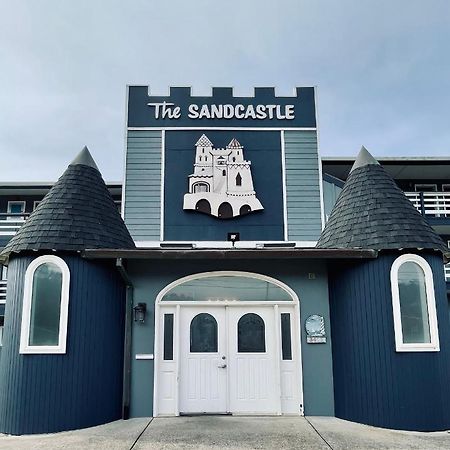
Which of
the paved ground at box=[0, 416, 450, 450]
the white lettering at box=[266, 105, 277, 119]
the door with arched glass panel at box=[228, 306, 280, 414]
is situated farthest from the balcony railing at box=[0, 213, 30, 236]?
the door with arched glass panel at box=[228, 306, 280, 414]

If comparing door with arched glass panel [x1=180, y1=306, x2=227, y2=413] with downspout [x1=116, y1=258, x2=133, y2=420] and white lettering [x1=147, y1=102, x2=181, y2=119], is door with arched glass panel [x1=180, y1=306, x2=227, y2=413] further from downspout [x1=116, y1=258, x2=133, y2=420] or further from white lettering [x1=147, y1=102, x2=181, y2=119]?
white lettering [x1=147, y1=102, x2=181, y2=119]

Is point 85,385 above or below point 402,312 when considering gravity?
below

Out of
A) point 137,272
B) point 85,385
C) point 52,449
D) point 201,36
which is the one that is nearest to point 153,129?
point 201,36

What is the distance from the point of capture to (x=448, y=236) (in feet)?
56.4

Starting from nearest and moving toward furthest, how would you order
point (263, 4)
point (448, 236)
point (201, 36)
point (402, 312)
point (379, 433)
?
point (379, 433)
point (402, 312)
point (263, 4)
point (201, 36)
point (448, 236)

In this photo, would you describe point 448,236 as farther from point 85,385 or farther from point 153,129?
point 85,385

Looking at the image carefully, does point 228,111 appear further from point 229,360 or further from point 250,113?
point 229,360

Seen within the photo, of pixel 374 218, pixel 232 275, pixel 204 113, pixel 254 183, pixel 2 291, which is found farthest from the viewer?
pixel 2 291

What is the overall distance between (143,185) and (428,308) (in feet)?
31.8

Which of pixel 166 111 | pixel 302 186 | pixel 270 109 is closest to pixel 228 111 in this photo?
pixel 270 109

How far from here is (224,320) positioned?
8258 millimetres

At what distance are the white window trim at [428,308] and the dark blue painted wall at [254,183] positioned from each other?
716 centimetres

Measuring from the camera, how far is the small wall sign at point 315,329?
813cm

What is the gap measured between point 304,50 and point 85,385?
9452mm
